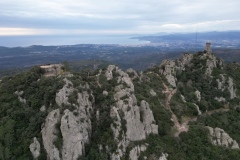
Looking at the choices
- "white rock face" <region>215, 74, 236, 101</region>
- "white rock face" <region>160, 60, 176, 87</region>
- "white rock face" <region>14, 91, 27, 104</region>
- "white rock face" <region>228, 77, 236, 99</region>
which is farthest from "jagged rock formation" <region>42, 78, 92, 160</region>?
"white rock face" <region>228, 77, 236, 99</region>

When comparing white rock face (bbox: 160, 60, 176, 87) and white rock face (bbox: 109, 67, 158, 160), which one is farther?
white rock face (bbox: 160, 60, 176, 87)

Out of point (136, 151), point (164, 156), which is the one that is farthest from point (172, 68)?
point (136, 151)

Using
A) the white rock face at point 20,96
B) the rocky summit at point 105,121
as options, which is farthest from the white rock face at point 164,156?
the white rock face at point 20,96

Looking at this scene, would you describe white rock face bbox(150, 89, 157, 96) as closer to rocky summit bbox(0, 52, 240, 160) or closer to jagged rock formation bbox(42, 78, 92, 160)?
rocky summit bbox(0, 52, 240, 160)

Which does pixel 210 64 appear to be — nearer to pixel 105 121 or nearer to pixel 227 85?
pixel 227 85

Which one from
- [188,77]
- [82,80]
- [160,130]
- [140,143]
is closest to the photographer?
[140,143]

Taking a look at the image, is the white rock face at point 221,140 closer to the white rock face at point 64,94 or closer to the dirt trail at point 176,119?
→ the dirt trail at point 176,119

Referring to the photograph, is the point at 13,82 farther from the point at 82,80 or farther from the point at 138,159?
the point at 138,159

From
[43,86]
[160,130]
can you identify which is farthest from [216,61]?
[43,86]
